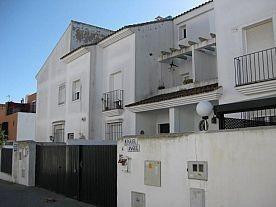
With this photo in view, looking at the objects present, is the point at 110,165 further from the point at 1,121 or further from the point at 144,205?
the point at 1,121

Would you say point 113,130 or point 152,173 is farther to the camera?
point 113,130

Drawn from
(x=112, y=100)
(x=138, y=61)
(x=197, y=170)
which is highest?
(x=138, y=61)

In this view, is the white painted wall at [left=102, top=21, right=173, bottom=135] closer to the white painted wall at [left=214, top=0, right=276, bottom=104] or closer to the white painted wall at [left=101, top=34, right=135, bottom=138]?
the white painted wall at [left=101, top=34, right=135, bottom=138]

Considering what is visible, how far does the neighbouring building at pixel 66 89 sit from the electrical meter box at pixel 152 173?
36.1 feet

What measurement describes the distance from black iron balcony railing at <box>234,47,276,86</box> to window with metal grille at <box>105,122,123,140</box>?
7973 millimetres

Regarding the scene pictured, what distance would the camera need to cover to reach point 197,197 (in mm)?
7348

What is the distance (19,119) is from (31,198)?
2686cm

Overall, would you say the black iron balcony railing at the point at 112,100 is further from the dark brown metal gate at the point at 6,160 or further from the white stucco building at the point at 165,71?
the dark brown metal gate at the point at 6,160

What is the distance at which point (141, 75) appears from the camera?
1748 cm

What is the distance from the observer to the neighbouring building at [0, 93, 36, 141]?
38250 millimetres

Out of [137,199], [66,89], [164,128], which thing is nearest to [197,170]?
[137,199]

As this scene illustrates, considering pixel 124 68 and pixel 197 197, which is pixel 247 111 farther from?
pixel 124 68

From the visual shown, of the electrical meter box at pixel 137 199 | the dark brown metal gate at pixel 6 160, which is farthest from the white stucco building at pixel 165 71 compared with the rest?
the electrical meter box at pixel 137 199

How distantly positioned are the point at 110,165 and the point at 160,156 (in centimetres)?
268
